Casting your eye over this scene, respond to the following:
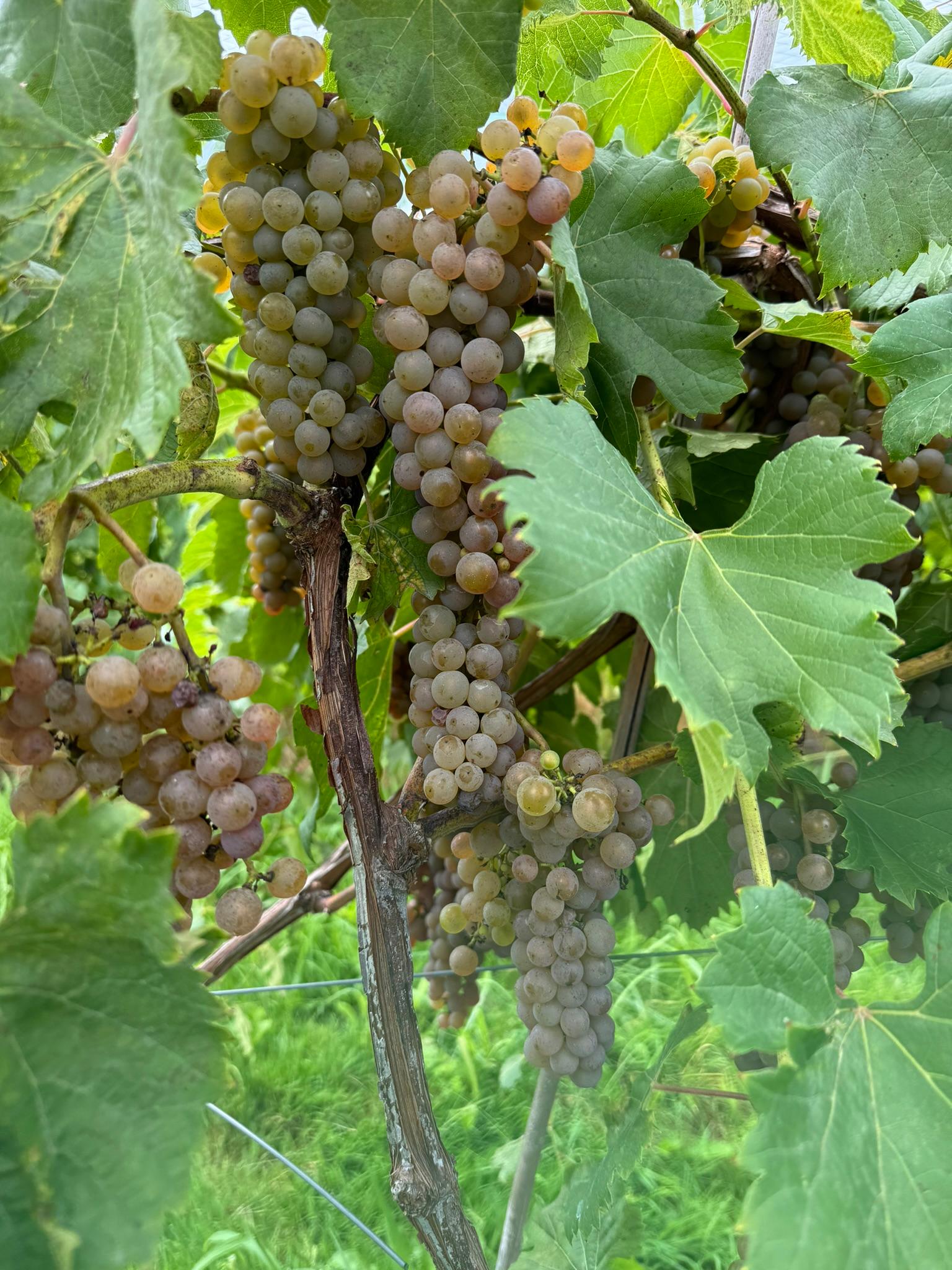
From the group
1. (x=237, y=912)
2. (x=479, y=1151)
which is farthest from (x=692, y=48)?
(x=479, y=1151)

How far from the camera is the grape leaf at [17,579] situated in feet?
1.26

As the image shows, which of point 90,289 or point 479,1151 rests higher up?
point 90,289

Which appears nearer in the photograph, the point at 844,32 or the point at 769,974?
the point at 769,974

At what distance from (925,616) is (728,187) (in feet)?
1.18

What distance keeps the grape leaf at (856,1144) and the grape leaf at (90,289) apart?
39 centimetres

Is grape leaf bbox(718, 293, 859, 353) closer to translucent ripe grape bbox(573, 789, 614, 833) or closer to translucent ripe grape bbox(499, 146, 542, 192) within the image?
translucent ripe grape bbox(499, 146, 542, 192)

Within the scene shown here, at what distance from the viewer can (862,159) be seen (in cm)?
66

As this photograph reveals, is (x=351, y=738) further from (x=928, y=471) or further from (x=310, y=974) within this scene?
(x=310, y=974)

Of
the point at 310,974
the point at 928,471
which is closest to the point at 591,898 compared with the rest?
the point at 928,471

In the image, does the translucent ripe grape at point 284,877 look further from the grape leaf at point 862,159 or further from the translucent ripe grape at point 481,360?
the grape leaf at point 862,159

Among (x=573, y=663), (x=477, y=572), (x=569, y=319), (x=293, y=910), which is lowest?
(x=293, y=910)

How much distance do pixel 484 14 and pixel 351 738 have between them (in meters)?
0.39

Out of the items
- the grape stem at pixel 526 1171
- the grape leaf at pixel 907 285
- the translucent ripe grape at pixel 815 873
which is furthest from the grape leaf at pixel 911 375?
the grape stem at pixel 526 1171

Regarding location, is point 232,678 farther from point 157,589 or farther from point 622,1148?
point 622,1148
